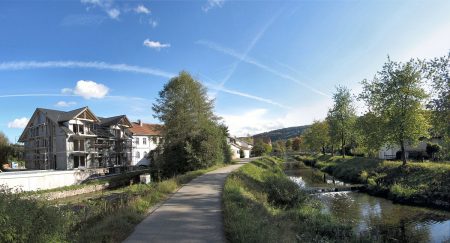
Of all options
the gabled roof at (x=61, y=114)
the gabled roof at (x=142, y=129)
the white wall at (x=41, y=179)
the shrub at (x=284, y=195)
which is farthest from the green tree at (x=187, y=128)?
the gabled roof at (x=142, y=129)

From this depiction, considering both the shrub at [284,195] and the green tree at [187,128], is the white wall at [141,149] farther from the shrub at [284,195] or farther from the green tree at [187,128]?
the shrub at [284,195]

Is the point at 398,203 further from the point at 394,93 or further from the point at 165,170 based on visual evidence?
the point at 165,170

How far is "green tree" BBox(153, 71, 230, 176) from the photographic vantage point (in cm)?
3888

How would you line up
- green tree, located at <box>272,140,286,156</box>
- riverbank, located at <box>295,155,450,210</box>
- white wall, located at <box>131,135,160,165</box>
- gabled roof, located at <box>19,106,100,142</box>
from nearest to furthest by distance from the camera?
riverbank, located at <box>295,155,450,210</box>
gabled roof, located at <box>19,106,100,142</box>
white wall, located at <box>131,135,160,165</box>
green tree, located at <box>272,140,286,156</box>

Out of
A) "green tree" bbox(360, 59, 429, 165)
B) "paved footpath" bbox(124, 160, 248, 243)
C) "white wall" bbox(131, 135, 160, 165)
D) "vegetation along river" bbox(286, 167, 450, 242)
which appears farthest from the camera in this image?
"white wall" bbox(131, 135, 160, 165)

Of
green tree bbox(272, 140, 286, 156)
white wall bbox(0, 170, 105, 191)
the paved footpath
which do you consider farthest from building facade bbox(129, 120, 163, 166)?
green tree bbox(272, 140, 286, 156)

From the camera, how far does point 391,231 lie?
15688 mm

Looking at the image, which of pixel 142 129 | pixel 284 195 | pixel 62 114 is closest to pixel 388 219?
pixel 284 195

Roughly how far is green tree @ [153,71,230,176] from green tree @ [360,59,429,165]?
1796cm

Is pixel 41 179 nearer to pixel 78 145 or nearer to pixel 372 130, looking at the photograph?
pixel 78 145

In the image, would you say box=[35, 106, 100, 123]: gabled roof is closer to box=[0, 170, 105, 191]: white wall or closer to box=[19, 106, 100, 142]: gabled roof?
box=[19, 106, 100, 142]: gabled roof

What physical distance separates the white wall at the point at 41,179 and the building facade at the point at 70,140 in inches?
250

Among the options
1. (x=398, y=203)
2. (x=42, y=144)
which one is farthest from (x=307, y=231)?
(x=42, y=144)

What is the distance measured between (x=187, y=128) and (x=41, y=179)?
54.4ft
